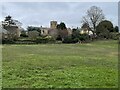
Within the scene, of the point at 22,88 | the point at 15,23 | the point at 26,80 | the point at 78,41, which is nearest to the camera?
the point at 22,88

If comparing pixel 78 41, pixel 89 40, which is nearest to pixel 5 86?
pixel 78 41

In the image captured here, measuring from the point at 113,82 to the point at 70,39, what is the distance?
42.5 metres

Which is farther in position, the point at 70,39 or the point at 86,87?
the point at 70,39

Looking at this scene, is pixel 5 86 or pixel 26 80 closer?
pixel 5 86

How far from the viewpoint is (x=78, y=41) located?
165 ft

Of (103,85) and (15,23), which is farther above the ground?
(15,23)

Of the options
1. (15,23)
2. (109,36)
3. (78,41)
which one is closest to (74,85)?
(78,41)

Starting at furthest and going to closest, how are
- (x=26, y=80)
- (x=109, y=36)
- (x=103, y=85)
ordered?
(x=109, y=36) < (x=26, y=80) < (x=103, y=85)

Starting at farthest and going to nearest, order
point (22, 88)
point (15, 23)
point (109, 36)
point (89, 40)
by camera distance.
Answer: point (15, 23)
point (109, 36)
point (89, 40)
point (22, 88)

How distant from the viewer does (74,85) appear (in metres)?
7.45

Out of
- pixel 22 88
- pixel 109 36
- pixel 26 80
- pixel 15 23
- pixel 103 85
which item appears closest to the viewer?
pixel 22 88

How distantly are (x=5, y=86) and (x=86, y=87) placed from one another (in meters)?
2.20

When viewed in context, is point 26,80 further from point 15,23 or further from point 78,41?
point 15,23

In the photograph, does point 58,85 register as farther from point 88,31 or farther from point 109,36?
point 88,31
